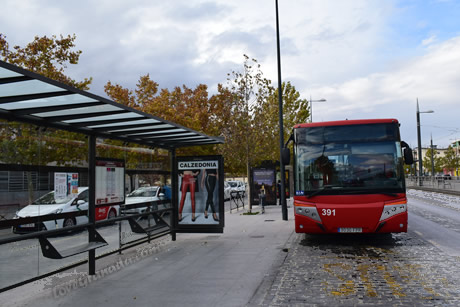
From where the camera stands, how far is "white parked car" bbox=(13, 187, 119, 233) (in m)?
5.80

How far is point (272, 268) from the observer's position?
7.44m

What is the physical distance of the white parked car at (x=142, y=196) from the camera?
348 inches

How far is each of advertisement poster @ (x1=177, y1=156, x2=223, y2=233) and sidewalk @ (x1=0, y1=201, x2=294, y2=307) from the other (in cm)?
80

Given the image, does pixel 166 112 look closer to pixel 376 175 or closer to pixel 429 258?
pixel 376 175

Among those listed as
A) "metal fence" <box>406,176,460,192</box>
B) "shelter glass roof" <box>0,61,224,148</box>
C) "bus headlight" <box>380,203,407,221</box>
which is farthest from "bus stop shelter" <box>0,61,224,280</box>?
"metal fence" <box>406,176,460,192</box>

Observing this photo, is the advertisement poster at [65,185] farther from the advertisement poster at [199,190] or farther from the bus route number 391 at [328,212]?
the bus route number 391 at [328,212]

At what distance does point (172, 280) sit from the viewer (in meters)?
6.59

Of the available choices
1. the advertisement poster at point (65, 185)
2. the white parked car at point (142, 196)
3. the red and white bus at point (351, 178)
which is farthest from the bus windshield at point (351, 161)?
the advertisement poster at point (65, 185)

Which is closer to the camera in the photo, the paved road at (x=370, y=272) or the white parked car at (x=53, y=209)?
the paved road at (x=370, y=272)

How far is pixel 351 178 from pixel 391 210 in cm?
109

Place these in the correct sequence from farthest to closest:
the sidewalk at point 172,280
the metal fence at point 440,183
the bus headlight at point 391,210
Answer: the metal fence at point 440,183 < the bus headlight at point 391,210 < the sidewalk at point 172,280

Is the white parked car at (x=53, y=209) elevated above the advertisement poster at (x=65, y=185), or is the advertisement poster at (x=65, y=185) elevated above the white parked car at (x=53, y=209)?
the advertisement poster at (x=65, y=185)

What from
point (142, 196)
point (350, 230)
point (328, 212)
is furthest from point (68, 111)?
point (350, 230)

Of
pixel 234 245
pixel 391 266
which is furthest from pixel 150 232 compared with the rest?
pixel 391 266
